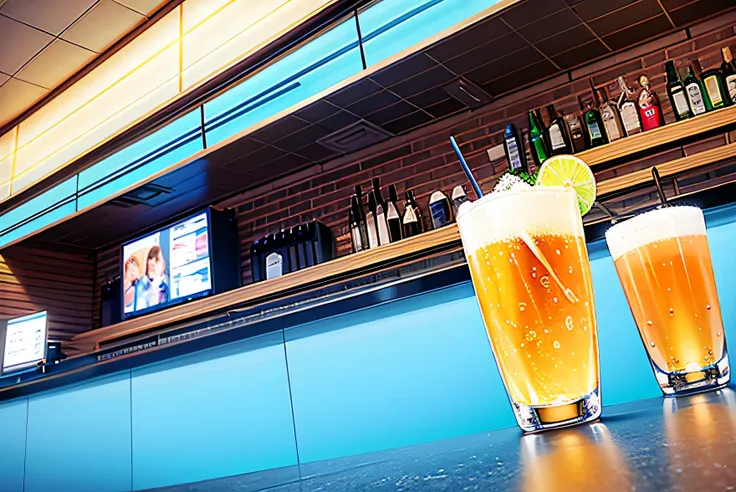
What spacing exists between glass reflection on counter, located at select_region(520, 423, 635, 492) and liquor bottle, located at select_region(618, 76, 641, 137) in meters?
2.99

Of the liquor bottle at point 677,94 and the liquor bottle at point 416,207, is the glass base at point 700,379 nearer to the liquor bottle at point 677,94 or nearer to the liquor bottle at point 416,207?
the liquor bottle at point 677,94

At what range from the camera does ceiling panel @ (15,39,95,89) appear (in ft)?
13.8

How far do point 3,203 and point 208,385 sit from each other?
4084 millimetres

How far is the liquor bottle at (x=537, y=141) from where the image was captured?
3141 mm

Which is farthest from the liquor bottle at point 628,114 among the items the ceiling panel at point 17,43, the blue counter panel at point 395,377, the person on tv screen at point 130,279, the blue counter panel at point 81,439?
the ceiling panel at point 17,43

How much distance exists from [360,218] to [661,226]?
3.15 metres

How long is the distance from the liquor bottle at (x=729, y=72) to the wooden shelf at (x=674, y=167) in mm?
369

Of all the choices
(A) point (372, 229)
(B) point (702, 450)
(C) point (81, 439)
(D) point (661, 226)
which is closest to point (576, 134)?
(A) point (372, 229)

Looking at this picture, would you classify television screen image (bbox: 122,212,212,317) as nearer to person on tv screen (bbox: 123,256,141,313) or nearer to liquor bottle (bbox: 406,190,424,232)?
person on tv screen (bbox: 123,256,141,313)

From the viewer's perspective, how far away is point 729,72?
275 cm

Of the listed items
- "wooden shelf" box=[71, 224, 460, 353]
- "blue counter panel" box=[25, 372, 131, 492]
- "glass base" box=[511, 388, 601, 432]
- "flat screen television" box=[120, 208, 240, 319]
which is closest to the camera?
"glass base" box=[511, 388, 601, 432]

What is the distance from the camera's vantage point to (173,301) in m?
4.05

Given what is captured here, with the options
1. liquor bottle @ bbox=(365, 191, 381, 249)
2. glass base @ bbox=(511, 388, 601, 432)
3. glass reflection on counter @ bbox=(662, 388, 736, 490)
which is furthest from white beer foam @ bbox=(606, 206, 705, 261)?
liquor bottle @ bbox=(365, 191, 381, 249)

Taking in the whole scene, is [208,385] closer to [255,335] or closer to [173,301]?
[255,335]
